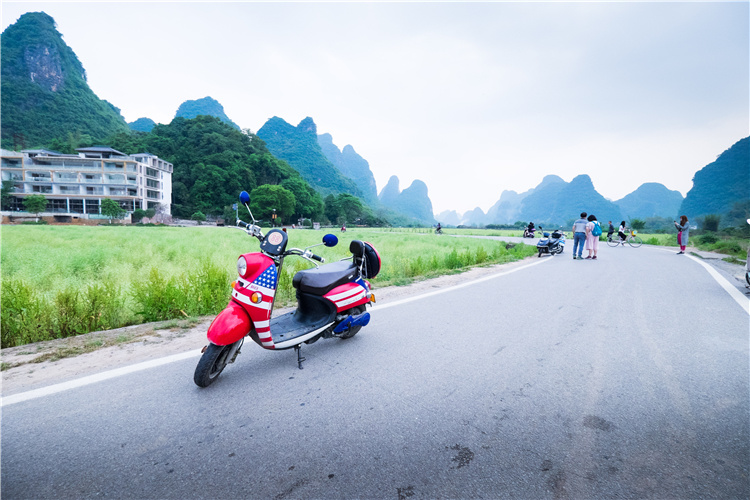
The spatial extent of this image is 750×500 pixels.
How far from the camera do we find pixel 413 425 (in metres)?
1.96

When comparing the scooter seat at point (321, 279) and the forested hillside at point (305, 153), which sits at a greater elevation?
the forested hillside at point (305, 153)

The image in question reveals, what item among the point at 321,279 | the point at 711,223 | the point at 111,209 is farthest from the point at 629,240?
the point at 111,209

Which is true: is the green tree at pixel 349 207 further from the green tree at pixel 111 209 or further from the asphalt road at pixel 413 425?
the asphalt road at pixel 413 425

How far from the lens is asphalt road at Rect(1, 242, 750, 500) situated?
1.53 m

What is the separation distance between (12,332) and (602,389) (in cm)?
540

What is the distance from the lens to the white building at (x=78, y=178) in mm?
48406

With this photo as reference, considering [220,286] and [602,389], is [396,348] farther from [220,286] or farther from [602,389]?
[220,286]

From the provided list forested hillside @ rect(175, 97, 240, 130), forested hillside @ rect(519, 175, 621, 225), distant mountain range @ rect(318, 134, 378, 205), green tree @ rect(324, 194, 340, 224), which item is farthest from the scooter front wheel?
distant mountain range @ rect(318, 134, 378, 205)

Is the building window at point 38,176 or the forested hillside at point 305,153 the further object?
the forested hillside at point 305,153

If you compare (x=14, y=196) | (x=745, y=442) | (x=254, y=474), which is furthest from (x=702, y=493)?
(x=14, y=196)

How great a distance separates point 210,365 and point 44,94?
116 meters

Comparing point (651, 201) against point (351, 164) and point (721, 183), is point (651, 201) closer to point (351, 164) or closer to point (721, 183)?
point (721, 183)

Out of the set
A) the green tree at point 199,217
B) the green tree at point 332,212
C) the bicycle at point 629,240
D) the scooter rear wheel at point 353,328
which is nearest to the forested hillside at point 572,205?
the green tree at point 332,212

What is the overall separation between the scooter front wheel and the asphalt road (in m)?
0.09
